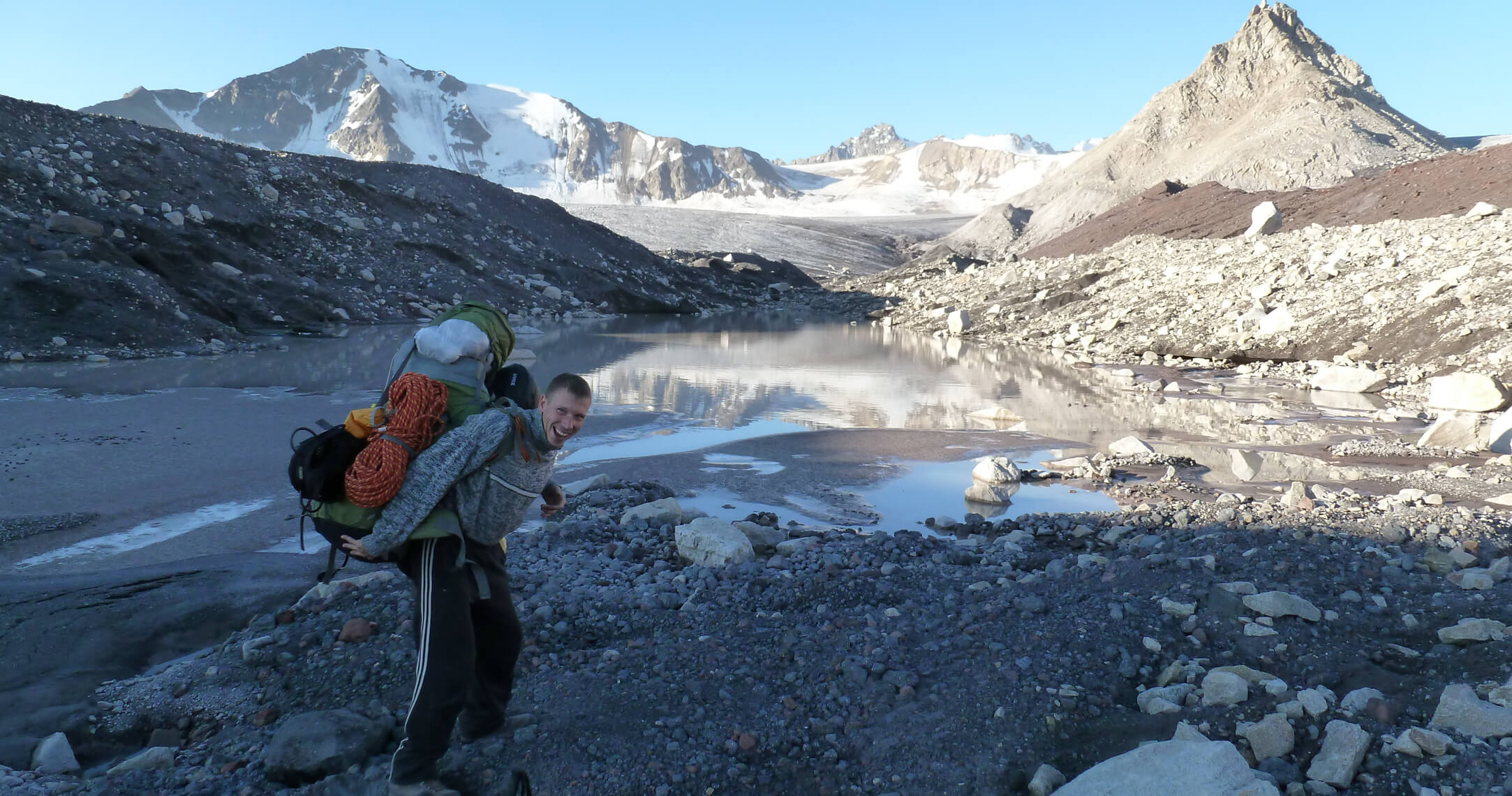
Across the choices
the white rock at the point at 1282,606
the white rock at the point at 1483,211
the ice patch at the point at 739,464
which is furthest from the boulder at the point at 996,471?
the white rock at the point at 1483,211

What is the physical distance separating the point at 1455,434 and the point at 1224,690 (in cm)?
684

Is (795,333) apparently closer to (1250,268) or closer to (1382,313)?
(1250,268)

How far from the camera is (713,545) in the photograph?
4.81 m

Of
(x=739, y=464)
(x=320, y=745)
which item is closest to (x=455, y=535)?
(x=320, y=745)

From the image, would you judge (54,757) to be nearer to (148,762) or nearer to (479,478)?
(148,762)

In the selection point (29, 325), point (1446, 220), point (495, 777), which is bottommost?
point (495, 777)

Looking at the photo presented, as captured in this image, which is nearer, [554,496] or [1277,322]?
[554,496]

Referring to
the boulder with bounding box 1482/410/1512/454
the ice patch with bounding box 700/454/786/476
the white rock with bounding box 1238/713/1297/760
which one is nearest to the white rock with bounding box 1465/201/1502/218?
the boulder with bounding box 1482/410/1512/454

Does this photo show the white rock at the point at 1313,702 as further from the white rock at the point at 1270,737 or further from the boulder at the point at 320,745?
the boulder at the point at 320,745

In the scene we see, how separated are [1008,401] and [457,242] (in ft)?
77.4

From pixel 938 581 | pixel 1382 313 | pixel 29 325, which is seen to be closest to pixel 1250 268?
pixel 1382 313

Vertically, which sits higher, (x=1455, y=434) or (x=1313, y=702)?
(x=1455, y=434)

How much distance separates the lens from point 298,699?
3.42 meters

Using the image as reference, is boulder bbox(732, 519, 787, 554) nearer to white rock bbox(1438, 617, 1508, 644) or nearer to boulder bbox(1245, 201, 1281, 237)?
white rock bbox(1438, 617, 1508, 644)
